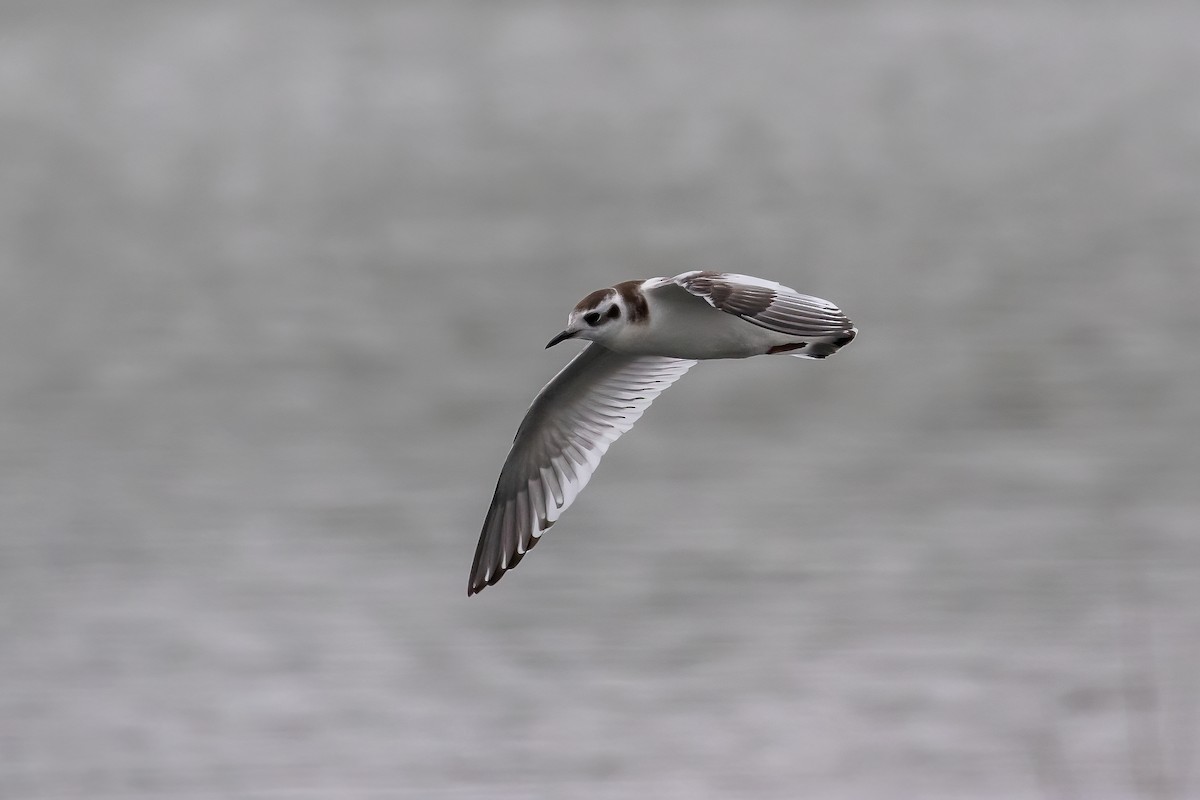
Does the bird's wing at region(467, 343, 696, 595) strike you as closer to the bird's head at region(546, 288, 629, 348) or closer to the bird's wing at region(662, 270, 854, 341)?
the bird's head at region(546, 288, 629, 348)

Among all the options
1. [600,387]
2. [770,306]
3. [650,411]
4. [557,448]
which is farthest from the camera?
[650,411]

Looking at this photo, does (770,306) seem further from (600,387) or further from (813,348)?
(600,387)

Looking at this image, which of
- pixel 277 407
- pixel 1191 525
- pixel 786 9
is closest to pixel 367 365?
pixel 277 407

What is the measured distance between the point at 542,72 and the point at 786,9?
8.31 ft

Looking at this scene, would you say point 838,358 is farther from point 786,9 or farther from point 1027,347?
point 786,9

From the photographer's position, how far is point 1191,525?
9.94 metres

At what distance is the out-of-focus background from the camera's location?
855 centimetres

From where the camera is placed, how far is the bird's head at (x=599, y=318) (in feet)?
16.3

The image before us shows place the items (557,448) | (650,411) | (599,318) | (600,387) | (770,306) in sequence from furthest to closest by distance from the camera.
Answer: (650,411), (557,448), (600,387), (599,318), (770,306)

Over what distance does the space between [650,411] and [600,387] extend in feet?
18.6

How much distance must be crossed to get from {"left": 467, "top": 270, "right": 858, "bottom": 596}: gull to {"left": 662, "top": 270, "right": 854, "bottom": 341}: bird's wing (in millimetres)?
252

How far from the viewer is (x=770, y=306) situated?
15.5ft

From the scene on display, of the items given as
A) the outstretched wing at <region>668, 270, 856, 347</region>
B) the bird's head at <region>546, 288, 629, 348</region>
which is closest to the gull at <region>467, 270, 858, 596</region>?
the bird's head at <region>546, 288, 629, 348</region>

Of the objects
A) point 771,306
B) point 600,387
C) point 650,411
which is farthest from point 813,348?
point 650,411
